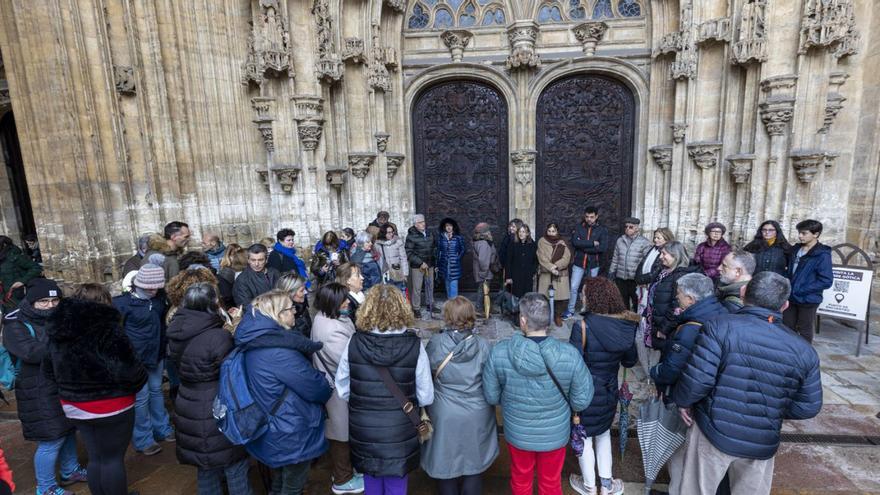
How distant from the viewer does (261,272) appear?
4422mm

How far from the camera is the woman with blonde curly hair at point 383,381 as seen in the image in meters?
2.47

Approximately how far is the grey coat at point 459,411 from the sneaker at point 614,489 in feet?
3.24

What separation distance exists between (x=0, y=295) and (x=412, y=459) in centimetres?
615

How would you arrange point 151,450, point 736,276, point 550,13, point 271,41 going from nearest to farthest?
point 736,276, point 151,450, point 271,41, point 550,13

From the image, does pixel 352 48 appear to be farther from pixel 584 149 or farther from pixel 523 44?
pixel 584 149

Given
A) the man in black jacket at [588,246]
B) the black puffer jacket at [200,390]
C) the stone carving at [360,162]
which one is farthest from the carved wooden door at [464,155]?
the black puffer jacket at [200,390]

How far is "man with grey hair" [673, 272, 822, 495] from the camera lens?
7.16 feet

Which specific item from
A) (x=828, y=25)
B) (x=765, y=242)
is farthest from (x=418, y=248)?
(x=828, y=25)

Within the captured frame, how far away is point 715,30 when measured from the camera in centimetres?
644

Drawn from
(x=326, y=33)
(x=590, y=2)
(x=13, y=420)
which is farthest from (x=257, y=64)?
(x=590, y=2)

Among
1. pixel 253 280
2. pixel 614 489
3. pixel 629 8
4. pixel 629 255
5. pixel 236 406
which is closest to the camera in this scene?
pixel 236 406

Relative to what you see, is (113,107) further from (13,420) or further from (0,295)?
(13,420)

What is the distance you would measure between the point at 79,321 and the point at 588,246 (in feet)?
19.6

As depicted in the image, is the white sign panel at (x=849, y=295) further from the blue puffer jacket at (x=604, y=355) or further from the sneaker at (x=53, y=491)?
the sneaker at (x=53, y=491)
